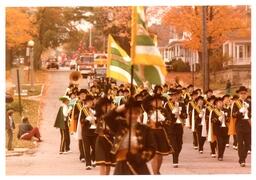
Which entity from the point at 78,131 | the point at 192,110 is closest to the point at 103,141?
the point at 78,131

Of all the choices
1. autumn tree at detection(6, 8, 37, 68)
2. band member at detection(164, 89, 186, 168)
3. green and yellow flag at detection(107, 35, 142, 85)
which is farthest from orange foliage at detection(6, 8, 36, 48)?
band member at detection(164, 89, 186, 168)

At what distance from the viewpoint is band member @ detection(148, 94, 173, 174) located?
7.22 meters

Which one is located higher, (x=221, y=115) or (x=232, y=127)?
(x=221, y=115)

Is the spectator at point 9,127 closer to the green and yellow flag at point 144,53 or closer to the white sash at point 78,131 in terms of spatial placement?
the white sash at point 78,131

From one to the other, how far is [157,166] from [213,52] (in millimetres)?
1203

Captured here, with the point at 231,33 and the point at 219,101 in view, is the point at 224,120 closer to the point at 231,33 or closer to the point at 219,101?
the point at 219,101

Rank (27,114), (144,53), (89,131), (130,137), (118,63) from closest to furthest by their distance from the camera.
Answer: (130,137), (144,53), (118,63), (89,131), (27,114)

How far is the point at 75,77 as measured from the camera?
740 cm

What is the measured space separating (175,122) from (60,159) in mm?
1126

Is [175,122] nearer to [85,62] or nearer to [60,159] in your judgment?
[85,62]

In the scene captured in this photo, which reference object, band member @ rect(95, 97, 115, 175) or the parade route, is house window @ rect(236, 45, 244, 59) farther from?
band member @ rect(95, 97, 115, 175)

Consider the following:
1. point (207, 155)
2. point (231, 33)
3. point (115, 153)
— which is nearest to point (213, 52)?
point (231, 33)

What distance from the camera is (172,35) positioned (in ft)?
24.5

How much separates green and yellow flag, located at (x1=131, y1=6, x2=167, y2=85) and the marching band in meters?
0.27
